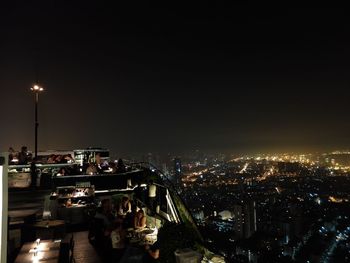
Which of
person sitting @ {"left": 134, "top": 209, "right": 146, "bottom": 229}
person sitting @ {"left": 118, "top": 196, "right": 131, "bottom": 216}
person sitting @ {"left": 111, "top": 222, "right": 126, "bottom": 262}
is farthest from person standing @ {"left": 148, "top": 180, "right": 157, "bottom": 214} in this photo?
person sitting @ {"left": 111, "top": 222, "right": 126, "bottom": 262}

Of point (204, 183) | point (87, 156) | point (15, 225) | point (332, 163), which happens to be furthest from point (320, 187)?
point (15, 225)

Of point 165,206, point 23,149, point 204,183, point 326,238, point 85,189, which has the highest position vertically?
point 23,149

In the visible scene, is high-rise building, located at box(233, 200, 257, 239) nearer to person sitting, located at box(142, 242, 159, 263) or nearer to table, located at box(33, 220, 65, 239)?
table, located at box(33, 220, 65, 239)

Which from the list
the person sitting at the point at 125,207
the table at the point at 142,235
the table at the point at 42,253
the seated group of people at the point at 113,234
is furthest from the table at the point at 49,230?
the person sitting at the point at 125,207

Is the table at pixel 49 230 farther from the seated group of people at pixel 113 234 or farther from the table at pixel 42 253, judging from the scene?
the table at pixel 42 253

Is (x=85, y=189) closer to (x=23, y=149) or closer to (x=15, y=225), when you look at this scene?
(x=15, y=225)

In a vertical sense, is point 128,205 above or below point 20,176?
below
